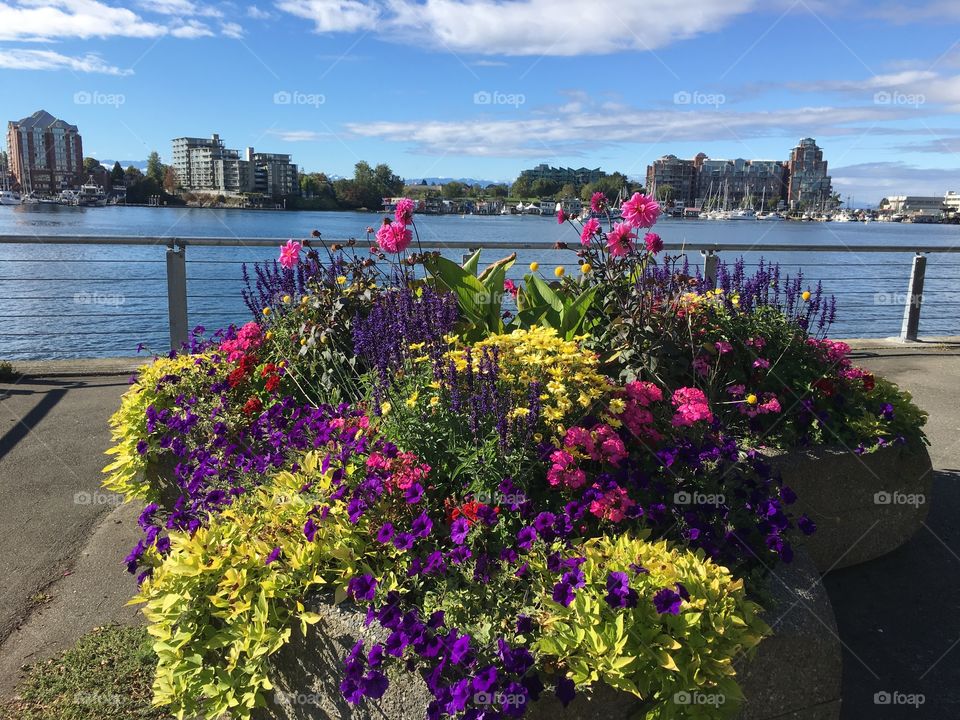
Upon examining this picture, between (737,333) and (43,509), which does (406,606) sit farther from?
(43,509)

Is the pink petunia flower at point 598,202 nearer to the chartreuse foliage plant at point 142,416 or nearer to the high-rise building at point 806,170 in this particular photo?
the chartreuse foliage plant at point 142,416

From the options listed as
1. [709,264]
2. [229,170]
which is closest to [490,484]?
[709,264]

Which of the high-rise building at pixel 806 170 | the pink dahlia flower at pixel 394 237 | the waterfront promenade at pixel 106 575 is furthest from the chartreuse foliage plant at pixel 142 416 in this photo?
the high-rise building at pixel 806 170

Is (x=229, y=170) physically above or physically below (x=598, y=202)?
above

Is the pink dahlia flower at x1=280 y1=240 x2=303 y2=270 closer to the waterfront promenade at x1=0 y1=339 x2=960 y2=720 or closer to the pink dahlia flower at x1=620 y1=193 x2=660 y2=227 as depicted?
the waterfront promenade at x1=0 y1=339 x2=960 y2=720

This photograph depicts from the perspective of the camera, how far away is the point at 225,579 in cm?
213

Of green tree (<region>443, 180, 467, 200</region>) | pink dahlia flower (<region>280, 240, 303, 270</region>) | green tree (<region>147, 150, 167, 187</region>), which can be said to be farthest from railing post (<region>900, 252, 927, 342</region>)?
green tree (<region>147, 150, 167, 187</region>)

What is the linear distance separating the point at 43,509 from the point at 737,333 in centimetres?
355

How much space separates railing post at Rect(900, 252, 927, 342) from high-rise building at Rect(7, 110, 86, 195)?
237 ft

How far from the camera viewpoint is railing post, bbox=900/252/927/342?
7767 mm

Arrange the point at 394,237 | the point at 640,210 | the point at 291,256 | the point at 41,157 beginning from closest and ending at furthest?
the point at 640,210, the point at 394,237, the point at 291,256, the point at 41,157

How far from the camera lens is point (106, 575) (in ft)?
10.5

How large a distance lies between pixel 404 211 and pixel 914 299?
629 centimetres

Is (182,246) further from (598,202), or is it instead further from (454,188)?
(454,188)
